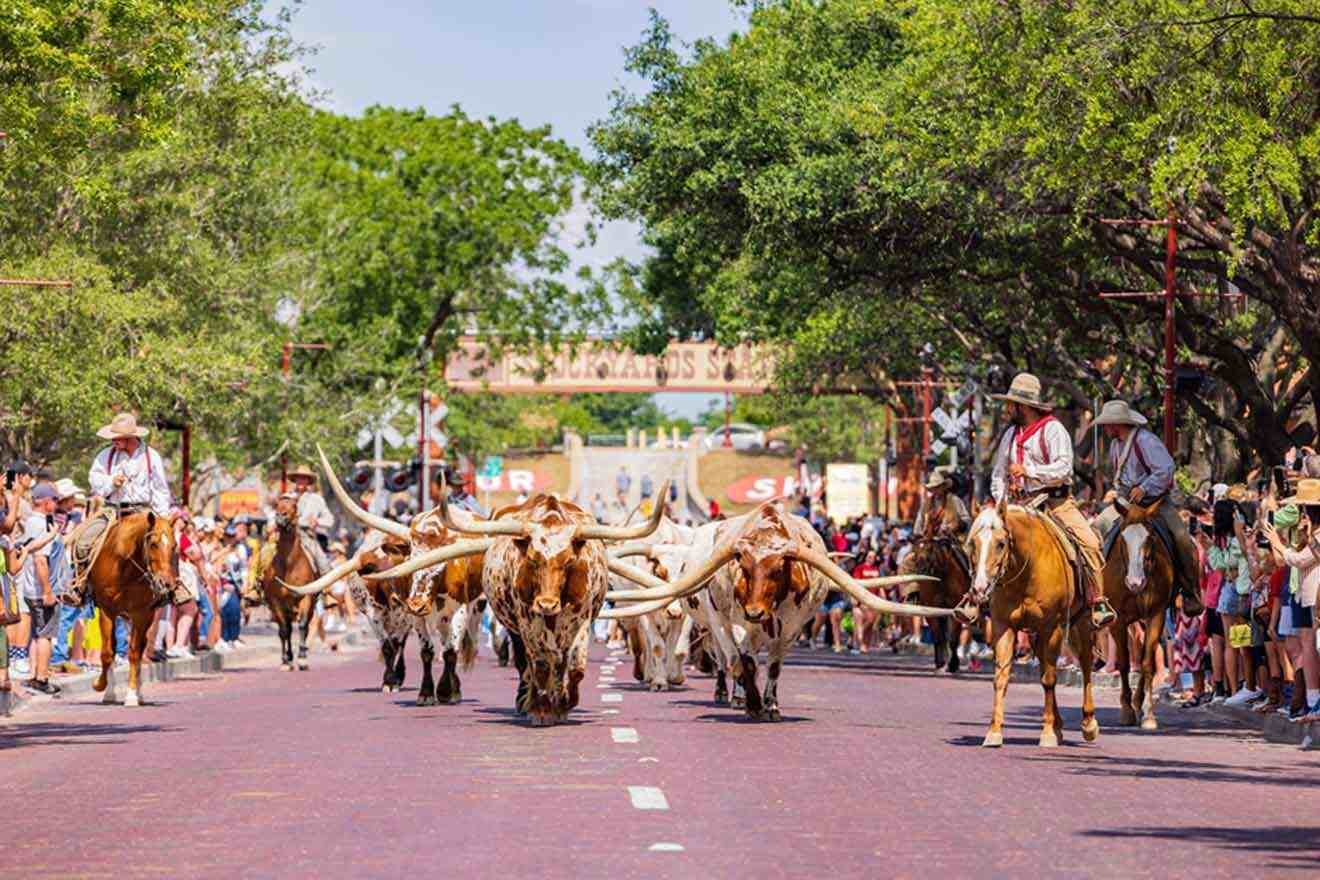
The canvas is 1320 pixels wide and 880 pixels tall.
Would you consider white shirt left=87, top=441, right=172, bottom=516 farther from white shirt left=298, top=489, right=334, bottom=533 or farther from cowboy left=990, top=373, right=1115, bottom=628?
white shirt left=298, top=489, right=334, bottom=533

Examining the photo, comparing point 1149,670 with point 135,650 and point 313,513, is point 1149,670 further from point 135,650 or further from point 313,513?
point 313,513

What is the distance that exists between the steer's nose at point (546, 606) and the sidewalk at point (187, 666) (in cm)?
643

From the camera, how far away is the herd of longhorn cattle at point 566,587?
20.5 meters

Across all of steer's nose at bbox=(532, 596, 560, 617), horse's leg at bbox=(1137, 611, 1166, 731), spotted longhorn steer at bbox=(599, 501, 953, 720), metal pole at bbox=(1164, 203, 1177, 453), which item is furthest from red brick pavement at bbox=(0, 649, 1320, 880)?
metal pole at bbox=(1164, 203, 1177, 453)

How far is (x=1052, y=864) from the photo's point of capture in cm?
1228

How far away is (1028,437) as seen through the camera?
2120 centimetres

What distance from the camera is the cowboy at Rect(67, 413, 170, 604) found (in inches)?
974

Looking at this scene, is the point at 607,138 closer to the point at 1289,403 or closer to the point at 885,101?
the point at 885,101

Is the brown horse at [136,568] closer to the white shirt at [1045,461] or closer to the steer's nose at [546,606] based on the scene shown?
the steer's nose at [546,606]

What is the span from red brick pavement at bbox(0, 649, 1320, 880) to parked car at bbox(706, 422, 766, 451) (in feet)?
388

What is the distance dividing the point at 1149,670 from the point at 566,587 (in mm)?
5610

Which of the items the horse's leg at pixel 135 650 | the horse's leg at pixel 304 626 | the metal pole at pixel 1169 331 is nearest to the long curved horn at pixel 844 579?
the horse's leg at pixel 135 650

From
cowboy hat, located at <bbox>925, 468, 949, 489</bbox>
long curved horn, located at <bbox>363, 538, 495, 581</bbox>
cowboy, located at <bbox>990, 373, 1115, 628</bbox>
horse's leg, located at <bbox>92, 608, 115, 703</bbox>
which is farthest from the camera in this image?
cowboy hat, located at <bbox>925, 468, 949, 489</bbox>

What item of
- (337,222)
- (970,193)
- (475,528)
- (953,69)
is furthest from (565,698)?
(337,222)
